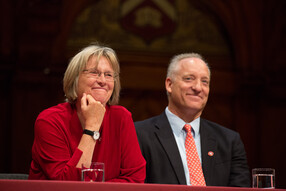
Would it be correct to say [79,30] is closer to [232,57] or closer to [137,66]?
[137,66]

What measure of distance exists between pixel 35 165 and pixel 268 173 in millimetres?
1166

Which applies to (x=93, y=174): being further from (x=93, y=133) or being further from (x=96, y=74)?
(x=96, y=74)

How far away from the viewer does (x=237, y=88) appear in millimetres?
5328

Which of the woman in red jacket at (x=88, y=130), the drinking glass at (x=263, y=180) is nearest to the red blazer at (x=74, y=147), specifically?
the woman in red jacket at (x=88, y=130)

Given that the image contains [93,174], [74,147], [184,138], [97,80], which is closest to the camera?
[93,174]

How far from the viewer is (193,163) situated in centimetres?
327

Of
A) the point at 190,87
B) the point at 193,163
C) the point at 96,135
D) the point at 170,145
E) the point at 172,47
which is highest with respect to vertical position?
the point at 172,47

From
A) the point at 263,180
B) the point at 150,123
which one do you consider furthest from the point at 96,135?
the point at 150,123

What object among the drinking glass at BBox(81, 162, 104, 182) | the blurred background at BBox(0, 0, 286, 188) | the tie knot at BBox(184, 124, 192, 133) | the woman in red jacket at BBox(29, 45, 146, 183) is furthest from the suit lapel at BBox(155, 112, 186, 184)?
the blurred background at BBox(0, 0, 286, 188)

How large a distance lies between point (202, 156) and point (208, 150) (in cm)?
7

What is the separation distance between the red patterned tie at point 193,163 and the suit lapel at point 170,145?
0.06m

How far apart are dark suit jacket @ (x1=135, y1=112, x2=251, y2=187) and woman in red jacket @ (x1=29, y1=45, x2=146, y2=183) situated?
0.47 meters

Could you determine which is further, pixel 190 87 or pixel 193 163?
pixel 190 87

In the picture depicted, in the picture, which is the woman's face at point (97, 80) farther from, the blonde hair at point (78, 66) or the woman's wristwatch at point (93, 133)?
the woman's wristwatch at point (93, 133)
